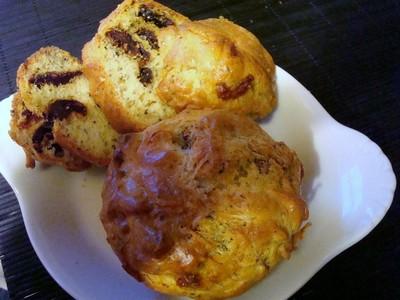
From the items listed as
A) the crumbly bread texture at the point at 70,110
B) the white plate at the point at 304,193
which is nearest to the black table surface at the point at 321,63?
the white plate at the point at 304,193

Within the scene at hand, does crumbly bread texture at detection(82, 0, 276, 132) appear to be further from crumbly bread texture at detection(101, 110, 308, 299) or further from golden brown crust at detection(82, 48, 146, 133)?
crumbly bread texture at detection(101, 110, 308, 299)

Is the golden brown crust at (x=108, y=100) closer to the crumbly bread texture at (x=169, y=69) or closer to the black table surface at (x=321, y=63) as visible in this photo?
the crumbly bread texture at (x=169, y=69)

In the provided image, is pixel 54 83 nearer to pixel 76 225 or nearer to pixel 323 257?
pixel 76 225

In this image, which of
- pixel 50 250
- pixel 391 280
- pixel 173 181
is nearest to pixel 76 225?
pixel 50 250

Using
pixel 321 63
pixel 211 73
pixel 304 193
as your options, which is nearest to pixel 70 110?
pixel 211 73

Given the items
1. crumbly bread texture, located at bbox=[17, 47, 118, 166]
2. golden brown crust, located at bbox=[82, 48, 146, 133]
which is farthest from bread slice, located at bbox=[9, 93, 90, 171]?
golden brown crust, located at bbox=[82, 48, 146, 133]

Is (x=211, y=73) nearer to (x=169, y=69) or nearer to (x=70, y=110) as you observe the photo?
(x=169, y=69)
